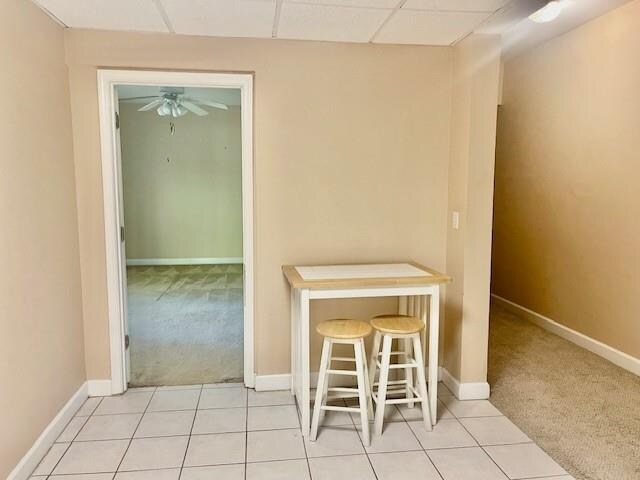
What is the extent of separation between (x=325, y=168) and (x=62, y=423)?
6.95 feet

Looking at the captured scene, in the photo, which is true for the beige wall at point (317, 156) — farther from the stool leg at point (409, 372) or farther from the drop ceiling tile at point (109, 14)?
the stool leg at point (409, 372)

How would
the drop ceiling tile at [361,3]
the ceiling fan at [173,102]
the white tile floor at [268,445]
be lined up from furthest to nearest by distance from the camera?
1. the ceiling fan at [173,102]
2. the drop ceiling tile at [361,3]
3. the white tile floor at [268,445]

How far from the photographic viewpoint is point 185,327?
14.5ft

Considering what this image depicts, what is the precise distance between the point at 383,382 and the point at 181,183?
6142 mm

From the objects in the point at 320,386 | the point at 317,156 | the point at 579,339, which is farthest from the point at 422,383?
the point at 579,339

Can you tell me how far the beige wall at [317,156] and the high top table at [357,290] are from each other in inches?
12.5

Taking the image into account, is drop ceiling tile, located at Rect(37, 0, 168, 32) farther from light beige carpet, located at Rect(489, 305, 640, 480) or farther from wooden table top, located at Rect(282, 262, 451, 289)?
light beige carpet, located at Rect(489, 305, 640, 480)

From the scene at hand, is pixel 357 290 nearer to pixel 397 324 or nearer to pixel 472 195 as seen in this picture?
pixel 397 324

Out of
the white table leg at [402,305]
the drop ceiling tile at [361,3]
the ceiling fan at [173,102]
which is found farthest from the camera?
the ceiling fan at [173,102]

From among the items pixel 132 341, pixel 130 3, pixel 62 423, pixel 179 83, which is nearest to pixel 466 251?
pixel 179 83

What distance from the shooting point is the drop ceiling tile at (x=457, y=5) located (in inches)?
89.4

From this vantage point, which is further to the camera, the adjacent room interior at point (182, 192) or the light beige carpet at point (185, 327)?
the adjacent room interior at point (182, 192)

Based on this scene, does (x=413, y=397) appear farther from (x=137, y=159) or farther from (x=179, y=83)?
(x=137, y=159)

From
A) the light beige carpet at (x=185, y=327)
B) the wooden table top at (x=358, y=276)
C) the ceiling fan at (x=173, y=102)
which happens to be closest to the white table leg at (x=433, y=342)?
the wooden table top at (x=358, y=276)
